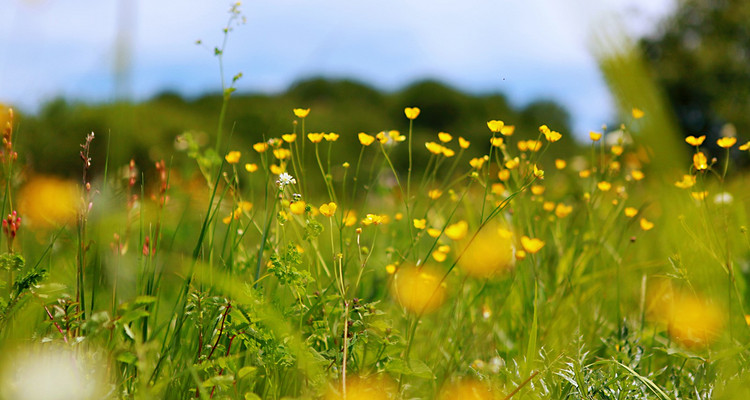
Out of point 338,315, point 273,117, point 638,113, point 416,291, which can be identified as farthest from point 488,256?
point 273,117

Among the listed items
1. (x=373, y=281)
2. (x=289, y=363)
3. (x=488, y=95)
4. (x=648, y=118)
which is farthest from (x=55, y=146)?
(x=488, y=95)

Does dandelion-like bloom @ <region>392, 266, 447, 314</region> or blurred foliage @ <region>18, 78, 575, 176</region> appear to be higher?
dandelion-like bloom @ <region>392, 266, 447, 314</region>

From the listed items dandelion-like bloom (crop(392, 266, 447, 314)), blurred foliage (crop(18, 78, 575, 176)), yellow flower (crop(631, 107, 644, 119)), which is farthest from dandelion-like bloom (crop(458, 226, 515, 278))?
blurred foliage (crop(18, 78, 575, 176))

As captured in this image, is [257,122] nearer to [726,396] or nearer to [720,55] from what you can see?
[726,396]

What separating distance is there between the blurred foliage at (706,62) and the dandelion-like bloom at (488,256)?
1433cm

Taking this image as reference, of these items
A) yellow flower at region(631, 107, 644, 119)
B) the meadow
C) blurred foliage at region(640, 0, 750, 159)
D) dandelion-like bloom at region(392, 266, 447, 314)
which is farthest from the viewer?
blurred foliage at region(640, 0, 750, 159)

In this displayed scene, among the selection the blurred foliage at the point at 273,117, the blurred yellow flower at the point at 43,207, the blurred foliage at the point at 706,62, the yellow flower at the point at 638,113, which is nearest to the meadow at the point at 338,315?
the yellow flower at the point at 638,113

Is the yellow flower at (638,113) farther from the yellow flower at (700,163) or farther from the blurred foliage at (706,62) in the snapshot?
the blurred foliage at (706,62)

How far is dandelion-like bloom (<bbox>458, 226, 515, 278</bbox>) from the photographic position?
1.76 meters

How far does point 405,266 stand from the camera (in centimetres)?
191

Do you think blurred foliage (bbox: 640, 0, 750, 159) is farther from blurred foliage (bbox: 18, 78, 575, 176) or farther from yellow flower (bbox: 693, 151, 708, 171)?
yellow flower (bbox: 693, 151, 708, 171)

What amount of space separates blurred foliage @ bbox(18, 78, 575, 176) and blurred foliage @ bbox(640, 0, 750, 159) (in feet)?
11.5

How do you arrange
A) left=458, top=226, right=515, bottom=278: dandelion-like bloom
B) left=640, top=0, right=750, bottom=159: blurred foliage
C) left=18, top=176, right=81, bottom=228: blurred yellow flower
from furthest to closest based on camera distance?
left=640, top=0, right=750, bottom=159: blurred foliage
left=18, top=176, right=81, bottom=228: blurred yellow flower
left=458, top=226, right=515, bottom=278: dandelion-like bloom

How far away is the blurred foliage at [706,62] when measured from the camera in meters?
14.2
